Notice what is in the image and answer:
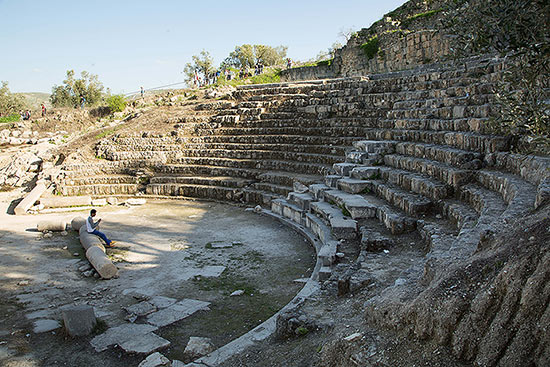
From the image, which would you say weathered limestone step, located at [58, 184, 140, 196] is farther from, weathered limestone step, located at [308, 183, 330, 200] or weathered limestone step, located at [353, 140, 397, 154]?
weathered limestone step, located at [353, 140, 397, 154]

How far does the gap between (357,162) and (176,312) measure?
19.8ft

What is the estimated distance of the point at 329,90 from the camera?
15242 millimetres

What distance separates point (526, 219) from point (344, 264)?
2.59 m

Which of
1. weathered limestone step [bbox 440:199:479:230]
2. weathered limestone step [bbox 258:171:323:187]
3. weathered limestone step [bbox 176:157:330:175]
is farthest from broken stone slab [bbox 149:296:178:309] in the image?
weathered limestone step [bbox 176:157:330:175]

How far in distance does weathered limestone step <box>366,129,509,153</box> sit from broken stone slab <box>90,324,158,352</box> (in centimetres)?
565

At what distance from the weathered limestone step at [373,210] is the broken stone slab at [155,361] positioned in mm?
3676

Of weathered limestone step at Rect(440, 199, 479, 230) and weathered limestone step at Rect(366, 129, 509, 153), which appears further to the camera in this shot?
weathered limestone step at Rect(366, 129, 509, 153)

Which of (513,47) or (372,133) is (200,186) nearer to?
(372,133)

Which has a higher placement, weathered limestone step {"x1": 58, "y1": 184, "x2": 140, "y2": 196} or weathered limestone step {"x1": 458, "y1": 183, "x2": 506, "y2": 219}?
weathered limestone step {"x1": 458, "y1": 183, "x2": 506, "y2": 219}

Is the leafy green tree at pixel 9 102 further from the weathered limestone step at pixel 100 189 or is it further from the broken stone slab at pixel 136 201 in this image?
the broken stone slab at pixel 136 201

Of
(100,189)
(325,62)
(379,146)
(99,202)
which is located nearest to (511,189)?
(379,146)

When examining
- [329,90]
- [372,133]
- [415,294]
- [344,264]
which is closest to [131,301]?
[344,264]

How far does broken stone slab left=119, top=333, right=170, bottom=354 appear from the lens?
4575mm

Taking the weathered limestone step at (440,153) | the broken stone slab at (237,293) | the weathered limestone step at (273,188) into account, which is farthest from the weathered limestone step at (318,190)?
the broken stone slab at (237,293)
